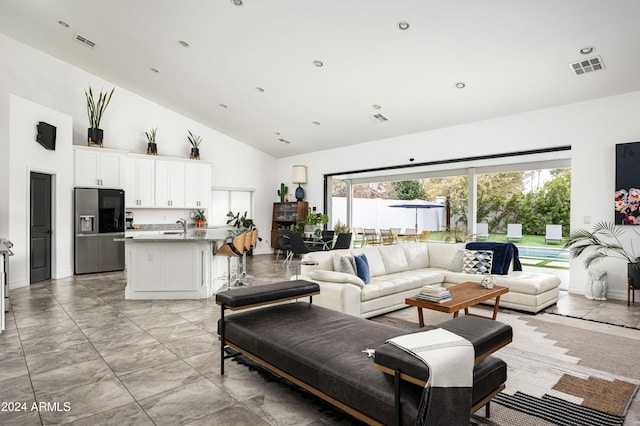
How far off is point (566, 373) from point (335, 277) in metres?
2.30

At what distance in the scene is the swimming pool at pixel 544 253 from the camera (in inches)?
260

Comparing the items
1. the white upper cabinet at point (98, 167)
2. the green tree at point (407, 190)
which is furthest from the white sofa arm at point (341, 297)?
the white upper cabinet at point (98, 167)

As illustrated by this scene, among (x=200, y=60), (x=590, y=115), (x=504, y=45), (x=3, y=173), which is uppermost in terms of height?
(x=200, y=60)

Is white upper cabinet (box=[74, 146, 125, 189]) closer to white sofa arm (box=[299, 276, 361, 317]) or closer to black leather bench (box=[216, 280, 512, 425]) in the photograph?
white sofa arm (box=[299, 276, 361, 317])

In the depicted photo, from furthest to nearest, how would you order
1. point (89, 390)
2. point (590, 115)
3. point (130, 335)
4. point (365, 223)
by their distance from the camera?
point (365, 223) < point (590, 115) < point (130, 335) < point (89, 390)

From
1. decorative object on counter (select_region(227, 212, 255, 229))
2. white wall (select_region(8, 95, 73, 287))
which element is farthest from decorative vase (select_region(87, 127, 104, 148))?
decorative object on counter (select_region(227, 212, 255, 229))

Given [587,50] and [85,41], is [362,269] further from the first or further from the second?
[85,41]

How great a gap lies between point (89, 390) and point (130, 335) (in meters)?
1.24

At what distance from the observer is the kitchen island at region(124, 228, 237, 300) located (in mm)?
5430

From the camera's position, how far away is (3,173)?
6.05 m

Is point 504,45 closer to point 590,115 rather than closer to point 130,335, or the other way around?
point 590,115

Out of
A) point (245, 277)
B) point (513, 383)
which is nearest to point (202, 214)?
point (245, 277)

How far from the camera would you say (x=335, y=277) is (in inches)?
169

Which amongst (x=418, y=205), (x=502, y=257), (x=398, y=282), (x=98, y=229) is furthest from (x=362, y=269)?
(x=98, y=229)
